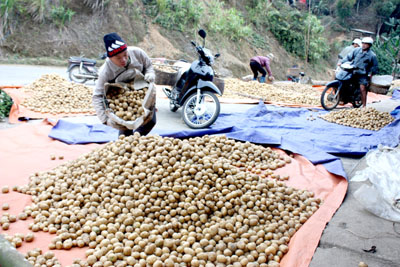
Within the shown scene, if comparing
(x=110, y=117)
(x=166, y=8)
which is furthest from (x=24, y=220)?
(x=166, y=8)

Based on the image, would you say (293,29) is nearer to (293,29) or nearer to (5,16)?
(293,29)

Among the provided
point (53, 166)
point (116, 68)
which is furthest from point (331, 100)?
point (53, 166)

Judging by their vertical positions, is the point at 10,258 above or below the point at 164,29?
below

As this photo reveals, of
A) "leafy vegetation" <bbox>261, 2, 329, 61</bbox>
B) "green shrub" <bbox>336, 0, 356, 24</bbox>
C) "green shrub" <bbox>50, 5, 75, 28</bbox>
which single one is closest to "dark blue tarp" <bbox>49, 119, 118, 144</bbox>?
"green shrub" <bbox>50, 5, 75, 28</bbox>

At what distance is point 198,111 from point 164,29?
41.2 feet

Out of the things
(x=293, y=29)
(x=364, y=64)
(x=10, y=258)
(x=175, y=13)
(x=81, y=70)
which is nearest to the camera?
(x=10, y=258)

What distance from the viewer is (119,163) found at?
2.58 m

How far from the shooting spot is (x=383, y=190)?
7.07 feet

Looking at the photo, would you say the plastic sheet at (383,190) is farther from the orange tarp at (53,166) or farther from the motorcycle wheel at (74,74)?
the motorcycle wheel at (74,74)

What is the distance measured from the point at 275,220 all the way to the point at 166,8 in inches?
620

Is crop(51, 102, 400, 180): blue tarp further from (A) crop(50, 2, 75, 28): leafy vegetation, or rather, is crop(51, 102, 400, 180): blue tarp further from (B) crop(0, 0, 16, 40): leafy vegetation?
(A) crop(50, 2, 75, 28): leafy vegetation

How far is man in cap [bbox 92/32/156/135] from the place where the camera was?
114 inches

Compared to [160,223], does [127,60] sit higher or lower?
higher

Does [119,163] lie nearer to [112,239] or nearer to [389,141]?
[112,239]
